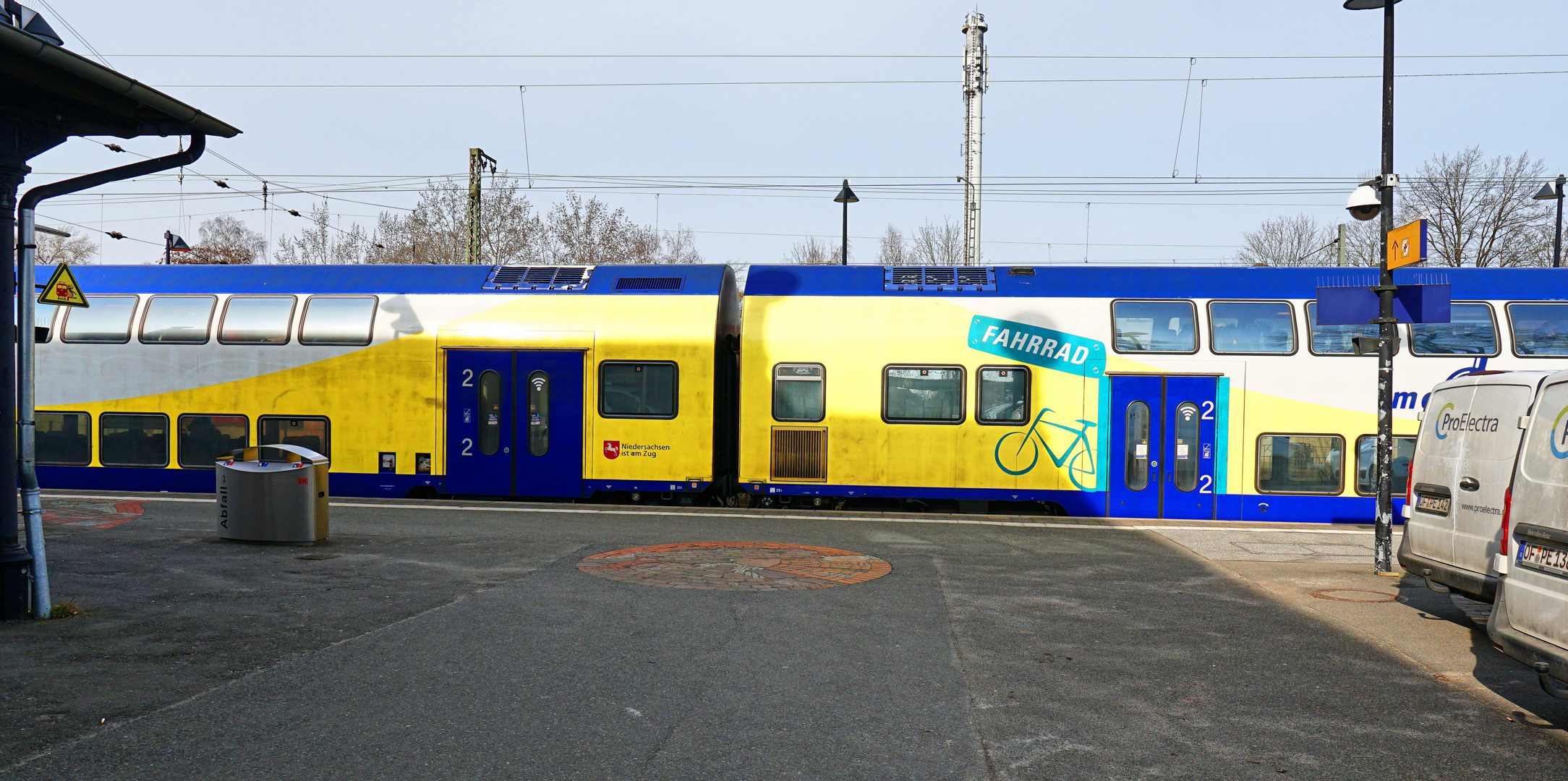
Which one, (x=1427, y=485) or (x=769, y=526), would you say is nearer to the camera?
(x=1427, y=485)

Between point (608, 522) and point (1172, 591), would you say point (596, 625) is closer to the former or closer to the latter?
point (1172, 591)

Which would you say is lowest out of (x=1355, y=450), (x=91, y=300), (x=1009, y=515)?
(x=1009, y=515)

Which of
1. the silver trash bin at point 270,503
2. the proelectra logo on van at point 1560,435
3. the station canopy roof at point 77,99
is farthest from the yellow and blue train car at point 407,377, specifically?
the proelectra logo on van at point 1560,435

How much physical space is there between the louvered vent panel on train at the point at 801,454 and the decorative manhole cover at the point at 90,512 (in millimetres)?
8244

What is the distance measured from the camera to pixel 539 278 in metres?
16.4

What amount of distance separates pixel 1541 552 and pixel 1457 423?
2845 mm

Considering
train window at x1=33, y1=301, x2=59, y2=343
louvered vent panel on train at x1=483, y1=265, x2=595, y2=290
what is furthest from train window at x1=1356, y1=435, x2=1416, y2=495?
train window at x1=33, y1=301, x2=59, y2=343

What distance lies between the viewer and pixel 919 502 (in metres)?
15.9

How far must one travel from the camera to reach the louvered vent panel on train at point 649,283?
52.4 feet

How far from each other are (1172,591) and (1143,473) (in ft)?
18.9

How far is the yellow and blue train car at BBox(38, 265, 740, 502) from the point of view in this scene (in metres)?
15.6

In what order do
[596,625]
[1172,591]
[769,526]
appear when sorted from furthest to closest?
[769,526]
[1172,591]
[596,625]

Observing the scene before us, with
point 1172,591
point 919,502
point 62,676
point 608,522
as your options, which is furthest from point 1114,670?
point 919,502

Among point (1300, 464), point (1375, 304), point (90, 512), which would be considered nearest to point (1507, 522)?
point (1375, 304)
